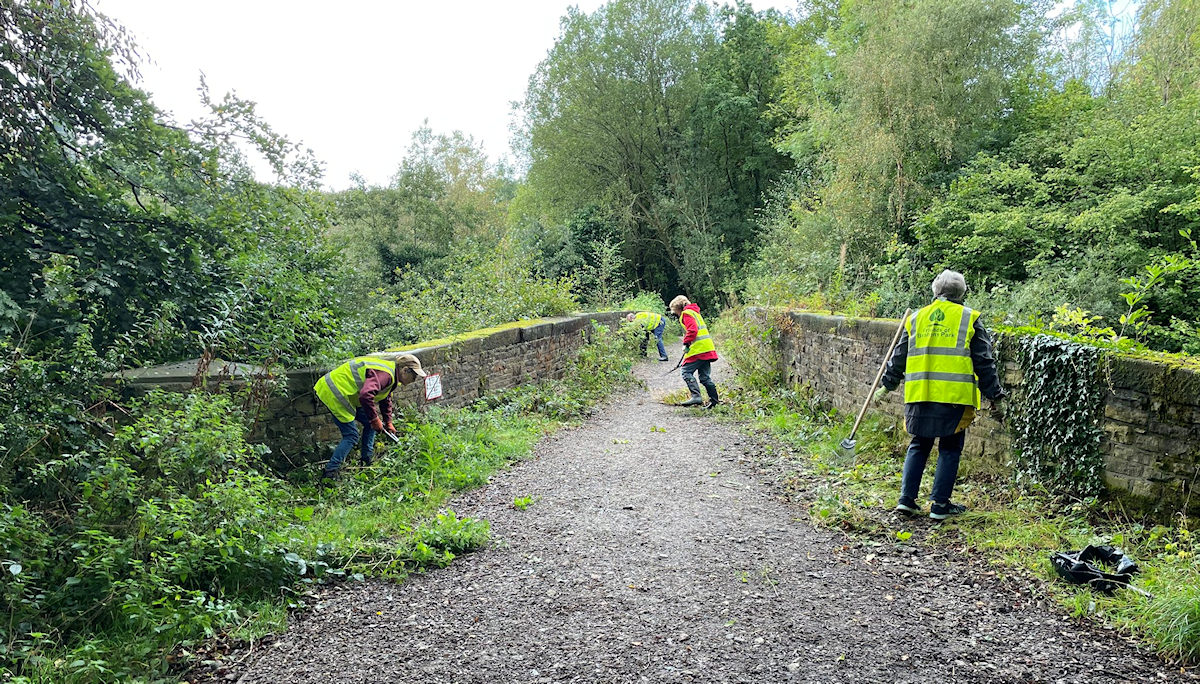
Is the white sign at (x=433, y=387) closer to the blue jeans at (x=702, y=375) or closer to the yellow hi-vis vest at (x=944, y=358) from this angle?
the blue jeans at (x=702, y=375)

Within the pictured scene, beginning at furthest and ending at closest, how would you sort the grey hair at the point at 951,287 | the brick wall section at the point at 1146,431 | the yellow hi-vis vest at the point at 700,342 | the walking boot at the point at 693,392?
the walking boot at the point at 693,392 → the yellow hi-vis vest at the point at 700,342 → the grey hair at the point at 951,287 → the brick wall section at the point at 1146,431

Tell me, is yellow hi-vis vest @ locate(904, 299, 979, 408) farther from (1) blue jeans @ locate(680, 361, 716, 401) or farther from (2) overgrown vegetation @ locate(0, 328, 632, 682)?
(1) blue jeans @ locate(680, 361, 716, 401)

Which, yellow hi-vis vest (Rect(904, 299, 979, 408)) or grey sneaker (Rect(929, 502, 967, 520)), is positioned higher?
yellow hi-vis vest (Rect(904, 299, 979, 408))

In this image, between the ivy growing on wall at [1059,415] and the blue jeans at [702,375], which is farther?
the blue jeans at [702,375]

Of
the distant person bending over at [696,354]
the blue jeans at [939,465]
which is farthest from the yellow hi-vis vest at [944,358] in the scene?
the distant person bending over at [696,354]

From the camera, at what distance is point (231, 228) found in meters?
4.86

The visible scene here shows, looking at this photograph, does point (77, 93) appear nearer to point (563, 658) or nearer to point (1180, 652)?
point (563, 658)

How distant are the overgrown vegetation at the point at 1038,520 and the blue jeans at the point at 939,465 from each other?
199 millimetres

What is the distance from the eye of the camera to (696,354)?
32.9 feet

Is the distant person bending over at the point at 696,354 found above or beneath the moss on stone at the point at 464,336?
beneath

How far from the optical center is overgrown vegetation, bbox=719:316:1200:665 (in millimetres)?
3223

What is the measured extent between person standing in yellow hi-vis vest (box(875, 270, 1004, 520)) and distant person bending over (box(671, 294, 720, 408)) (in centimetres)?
502

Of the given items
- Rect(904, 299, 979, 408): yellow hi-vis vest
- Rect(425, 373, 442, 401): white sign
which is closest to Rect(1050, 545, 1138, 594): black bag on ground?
Rect(904, 299, 979, 408): yellow hi-vis vest

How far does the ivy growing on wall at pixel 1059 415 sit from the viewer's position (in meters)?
4.29
